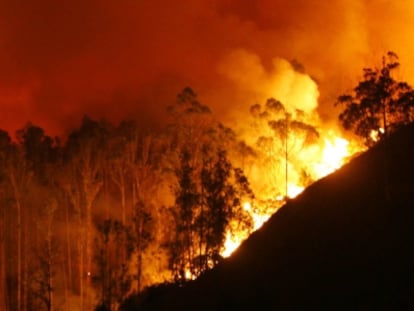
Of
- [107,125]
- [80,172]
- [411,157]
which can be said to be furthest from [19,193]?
[411,157]

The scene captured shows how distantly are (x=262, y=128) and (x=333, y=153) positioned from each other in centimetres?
602

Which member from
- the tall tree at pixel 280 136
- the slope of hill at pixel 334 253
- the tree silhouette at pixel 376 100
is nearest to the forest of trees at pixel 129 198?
the tall tree at pixel 280 136

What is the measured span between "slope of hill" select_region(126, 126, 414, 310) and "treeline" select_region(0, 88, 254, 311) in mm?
3056

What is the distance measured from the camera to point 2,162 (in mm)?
51906

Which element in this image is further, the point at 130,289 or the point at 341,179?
the point at 130,289

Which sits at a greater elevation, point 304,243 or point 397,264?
point 304,243

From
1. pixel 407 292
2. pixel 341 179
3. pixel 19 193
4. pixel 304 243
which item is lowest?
pixel 407 292

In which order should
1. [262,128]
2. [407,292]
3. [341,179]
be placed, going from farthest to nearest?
[262,128] < [341,179] < [407,292]

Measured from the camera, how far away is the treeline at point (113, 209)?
128ft

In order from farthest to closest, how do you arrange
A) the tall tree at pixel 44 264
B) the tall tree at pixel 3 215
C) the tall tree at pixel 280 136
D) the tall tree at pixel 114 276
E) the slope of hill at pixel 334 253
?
the tall tree at pixel 3 215 → the tall tree at pixel 280 136 → the tall tree at pixel 44 264 → the tall tree at pixel 114 276 → the slope of hill at pixel 334 253

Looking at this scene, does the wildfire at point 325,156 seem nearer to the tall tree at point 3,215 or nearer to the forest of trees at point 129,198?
the forest of trees at point 129,198

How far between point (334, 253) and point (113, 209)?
37.9m

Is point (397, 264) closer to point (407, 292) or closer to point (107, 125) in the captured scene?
point (407, 292)

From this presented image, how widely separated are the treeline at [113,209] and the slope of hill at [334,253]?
3.06m
